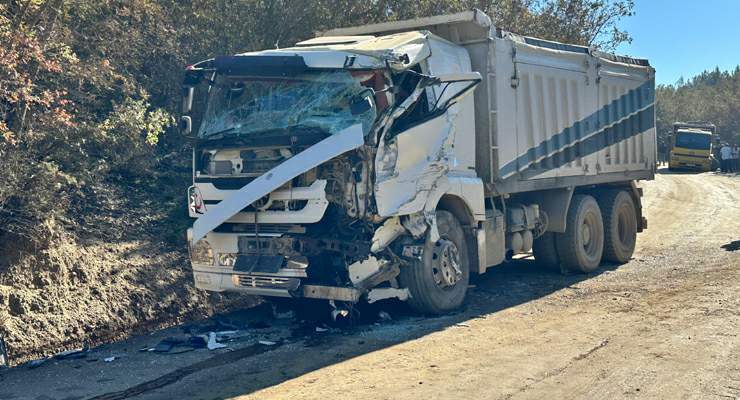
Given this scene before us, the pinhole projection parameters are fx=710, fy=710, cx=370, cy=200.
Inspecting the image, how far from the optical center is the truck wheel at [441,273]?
7555mm

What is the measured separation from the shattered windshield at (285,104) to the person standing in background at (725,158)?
122 ft

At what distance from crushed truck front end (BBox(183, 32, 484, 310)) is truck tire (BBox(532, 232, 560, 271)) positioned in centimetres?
408

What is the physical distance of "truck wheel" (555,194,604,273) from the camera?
10836 mm

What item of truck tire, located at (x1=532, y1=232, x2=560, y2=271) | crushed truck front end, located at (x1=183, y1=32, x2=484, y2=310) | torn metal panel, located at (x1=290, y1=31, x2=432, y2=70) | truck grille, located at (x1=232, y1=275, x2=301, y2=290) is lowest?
truck tire, located at (x1=532, y1=232, x2=560, y2=271)

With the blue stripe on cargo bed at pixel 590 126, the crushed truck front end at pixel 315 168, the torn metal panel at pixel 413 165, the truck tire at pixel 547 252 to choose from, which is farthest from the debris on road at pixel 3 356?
the truck tire at pixel 547 252

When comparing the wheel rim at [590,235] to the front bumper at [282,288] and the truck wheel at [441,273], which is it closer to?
the truck wheel at [441,273]

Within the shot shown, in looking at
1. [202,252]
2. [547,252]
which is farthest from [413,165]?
[547,252]

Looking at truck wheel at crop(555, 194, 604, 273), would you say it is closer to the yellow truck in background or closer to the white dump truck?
the white dump truck

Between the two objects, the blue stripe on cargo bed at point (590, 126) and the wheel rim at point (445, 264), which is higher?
the blue stripe on cargo bed at point (590, 126)

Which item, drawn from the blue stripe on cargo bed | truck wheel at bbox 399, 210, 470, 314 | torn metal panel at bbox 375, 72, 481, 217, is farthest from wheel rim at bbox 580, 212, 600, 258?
torn metal panel at bbox 375, 72, 481, 217

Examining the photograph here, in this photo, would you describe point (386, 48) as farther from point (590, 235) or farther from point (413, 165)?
point (590, 235)

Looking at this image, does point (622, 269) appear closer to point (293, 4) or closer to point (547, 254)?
point (547, 254)

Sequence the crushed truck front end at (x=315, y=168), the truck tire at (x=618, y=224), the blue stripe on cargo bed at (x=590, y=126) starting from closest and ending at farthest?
the crushed truck front end at (x=315, y=168) → the blue stripe on cargo bed at (x=590, y=126) → the truck tire at (x=618, y=224)

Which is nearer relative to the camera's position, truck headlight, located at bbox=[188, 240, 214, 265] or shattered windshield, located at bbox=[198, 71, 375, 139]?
shattered windshield, located at bbox=[198, 71, 375, 139]
